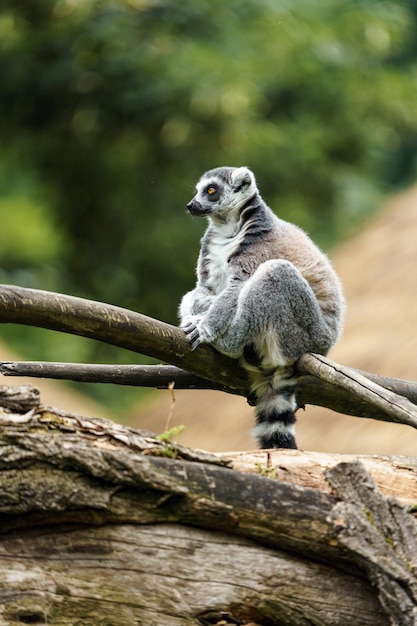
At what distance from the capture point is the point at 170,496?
3.10m

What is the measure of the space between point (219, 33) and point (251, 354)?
8559 mm

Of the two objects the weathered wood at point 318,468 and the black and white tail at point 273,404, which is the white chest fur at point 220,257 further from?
the weathered wood at point 318,468

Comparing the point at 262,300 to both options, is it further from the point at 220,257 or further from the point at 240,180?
the point at 240,180

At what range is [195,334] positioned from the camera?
166 inches

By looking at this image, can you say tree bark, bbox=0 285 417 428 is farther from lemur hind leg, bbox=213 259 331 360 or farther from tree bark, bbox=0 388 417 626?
tree bark, bbox=0 388 417 626

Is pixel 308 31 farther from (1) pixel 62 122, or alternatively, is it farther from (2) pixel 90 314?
(2) pixel 90 314

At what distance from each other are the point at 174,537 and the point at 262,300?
5.00ft

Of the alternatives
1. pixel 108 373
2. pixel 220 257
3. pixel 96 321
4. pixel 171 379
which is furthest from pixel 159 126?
pixel 96 321

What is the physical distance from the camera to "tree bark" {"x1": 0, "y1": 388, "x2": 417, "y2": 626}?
3.04 metres

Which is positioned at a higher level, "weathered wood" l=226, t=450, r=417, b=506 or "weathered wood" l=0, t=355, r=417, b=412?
"weathered wood" l=0, t=355, r=417, b=412

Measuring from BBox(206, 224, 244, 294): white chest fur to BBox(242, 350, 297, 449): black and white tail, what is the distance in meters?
0.44

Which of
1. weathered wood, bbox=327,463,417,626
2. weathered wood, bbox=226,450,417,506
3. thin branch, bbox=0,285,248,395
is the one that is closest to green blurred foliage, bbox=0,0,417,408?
thin branch, bbox=0,285,248,395

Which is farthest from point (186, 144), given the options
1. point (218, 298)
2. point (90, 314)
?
point (90, 314)

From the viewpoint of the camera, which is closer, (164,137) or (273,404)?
(273,404)
